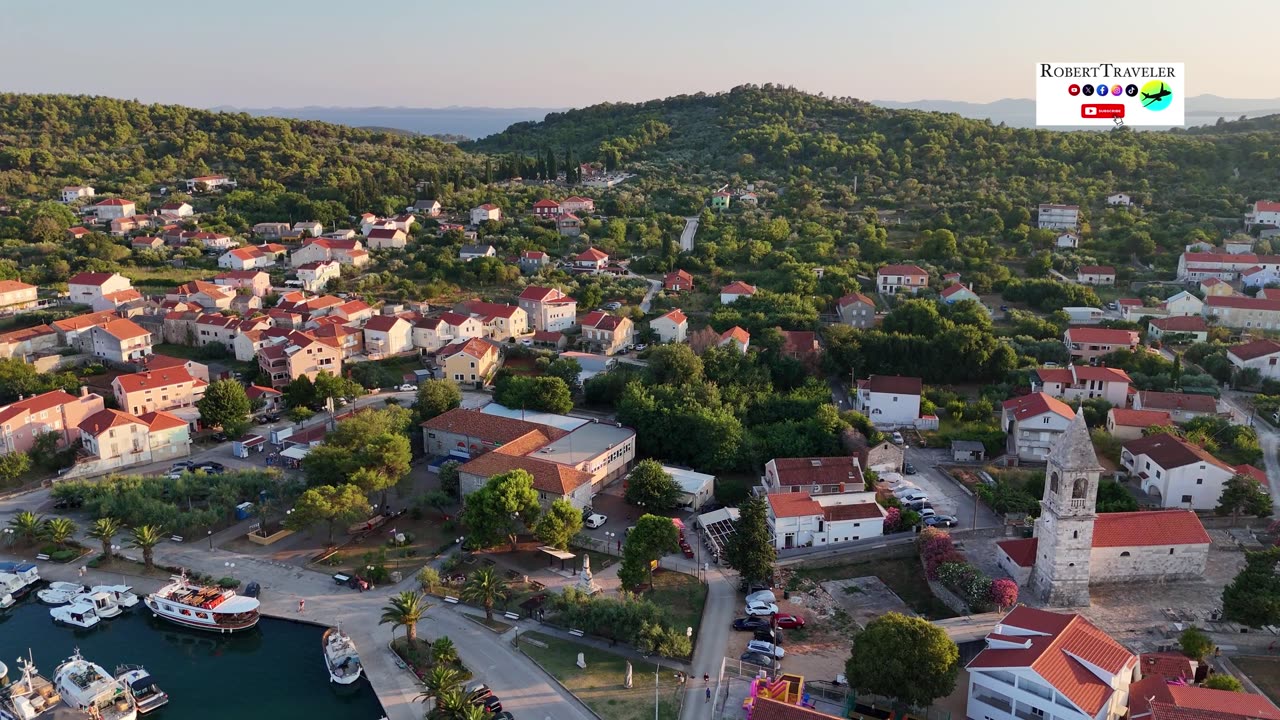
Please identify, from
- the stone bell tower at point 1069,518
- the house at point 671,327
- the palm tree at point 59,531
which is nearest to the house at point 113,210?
the house at point 671,327

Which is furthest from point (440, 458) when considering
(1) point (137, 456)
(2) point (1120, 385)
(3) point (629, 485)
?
(2) point (1120, 385)

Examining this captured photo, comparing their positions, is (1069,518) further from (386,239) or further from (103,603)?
(386,239)

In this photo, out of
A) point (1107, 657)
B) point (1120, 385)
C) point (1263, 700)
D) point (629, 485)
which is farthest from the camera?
point (1120, 385)

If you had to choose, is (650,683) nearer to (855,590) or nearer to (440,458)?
(855,590)

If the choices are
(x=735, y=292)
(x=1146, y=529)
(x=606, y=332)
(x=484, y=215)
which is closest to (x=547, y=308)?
(x=606, y=332)

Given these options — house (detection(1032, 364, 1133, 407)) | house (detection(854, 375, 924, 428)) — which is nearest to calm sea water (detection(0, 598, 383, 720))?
house (detection(854, 375, 924, 428))

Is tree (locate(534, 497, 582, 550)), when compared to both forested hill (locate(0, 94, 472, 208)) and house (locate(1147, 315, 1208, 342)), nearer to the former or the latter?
house (locate(1147, 315, 1208, 342))
